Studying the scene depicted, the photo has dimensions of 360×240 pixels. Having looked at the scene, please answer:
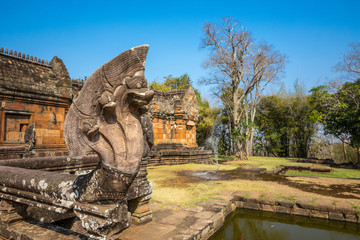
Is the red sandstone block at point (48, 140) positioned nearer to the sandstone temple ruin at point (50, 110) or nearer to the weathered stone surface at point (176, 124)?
the sandstone temple ruin at point (50, 110)

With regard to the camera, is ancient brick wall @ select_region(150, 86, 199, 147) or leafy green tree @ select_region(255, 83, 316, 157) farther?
leafy green tree @ select_region(255, 83, 316, 157)

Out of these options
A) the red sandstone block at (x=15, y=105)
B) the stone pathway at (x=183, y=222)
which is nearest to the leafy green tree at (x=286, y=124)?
the stone pathway at (x=183, y=222)

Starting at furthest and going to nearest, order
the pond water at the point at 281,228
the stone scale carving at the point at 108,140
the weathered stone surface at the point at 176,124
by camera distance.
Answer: the weathered stone surface at the point at 176,124, the pond water at the point at 281,228, the stone scale carving at the point at 108,140

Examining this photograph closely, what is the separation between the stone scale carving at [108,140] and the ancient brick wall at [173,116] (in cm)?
1154

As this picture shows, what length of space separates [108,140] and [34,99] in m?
10.5

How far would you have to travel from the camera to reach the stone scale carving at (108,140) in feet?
5.20

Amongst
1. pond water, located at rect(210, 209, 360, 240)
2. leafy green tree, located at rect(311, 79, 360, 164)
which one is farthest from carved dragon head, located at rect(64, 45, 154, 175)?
leafy green tree, located at rect(311, 79, 360, 164)

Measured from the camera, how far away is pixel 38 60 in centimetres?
1108

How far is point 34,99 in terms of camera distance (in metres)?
10.2

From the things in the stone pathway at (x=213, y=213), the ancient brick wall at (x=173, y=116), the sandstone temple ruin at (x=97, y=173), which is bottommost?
the stone pathway at (x=213, y=213)

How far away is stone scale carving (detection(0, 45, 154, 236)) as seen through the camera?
1585 mm

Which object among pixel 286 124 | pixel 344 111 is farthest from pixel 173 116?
pixel 286 124

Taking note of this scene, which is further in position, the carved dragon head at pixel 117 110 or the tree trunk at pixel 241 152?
the tree trunk at pixel 241 152

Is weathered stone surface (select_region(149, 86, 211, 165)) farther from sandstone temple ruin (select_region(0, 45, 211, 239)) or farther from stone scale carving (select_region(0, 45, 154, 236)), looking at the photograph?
stone scale carving (select_region(0, 45, 154, 236))
